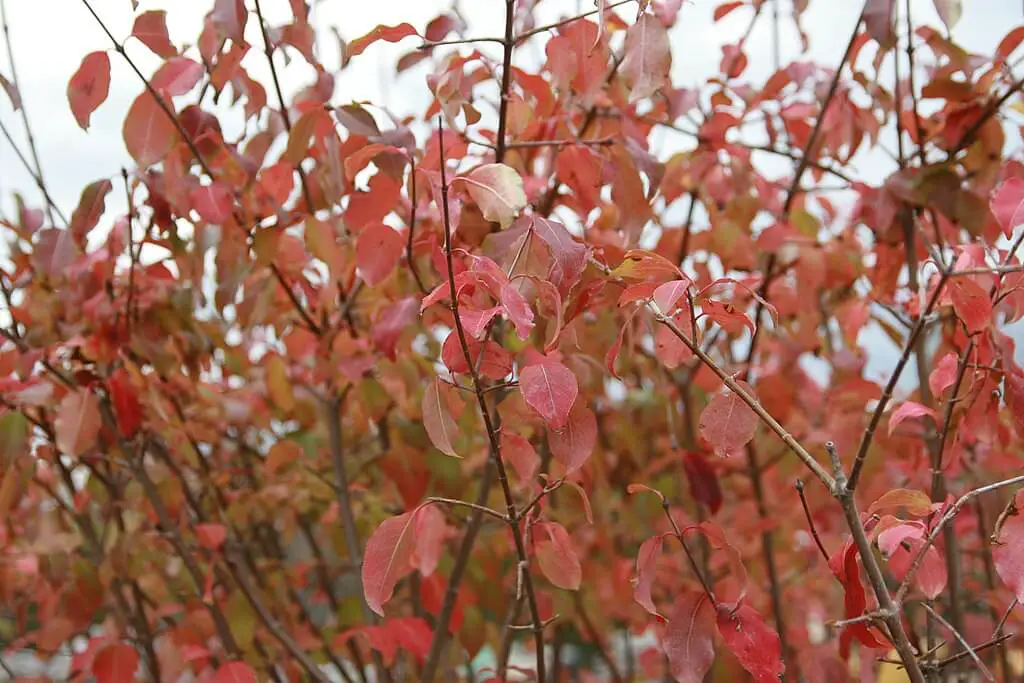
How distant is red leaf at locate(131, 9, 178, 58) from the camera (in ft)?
2.92

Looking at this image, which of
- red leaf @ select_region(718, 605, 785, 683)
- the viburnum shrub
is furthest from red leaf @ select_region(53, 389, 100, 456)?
red leaf @ select_region(718, 605, 785, 683)

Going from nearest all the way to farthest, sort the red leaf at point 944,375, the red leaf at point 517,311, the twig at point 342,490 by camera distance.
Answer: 1. the red leaf at point 517,311
2. the red leaf at point 944,375
3. the twig at point 342,490

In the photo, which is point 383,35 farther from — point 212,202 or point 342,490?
point 342,490

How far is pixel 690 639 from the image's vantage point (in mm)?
693

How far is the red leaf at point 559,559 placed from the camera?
716mm

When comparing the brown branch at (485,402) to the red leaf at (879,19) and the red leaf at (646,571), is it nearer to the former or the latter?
the red leaf at (646,571)

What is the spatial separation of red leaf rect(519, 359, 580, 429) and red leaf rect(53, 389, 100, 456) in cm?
58

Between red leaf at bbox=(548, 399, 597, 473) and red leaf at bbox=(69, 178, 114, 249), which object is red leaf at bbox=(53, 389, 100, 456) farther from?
red leaf at bbox=(548, 399, 597, 473)

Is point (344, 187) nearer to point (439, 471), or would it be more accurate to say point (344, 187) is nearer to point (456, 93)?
point (456, 93)

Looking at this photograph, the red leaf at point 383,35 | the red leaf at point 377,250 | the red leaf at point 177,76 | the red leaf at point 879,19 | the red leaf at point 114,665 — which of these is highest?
the red leaf at point 879,19

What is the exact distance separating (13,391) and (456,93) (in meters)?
0.58

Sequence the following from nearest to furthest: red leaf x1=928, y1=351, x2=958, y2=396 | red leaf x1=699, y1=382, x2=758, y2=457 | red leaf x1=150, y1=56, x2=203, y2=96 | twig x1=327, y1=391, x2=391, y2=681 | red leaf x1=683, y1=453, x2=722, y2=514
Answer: red leaf x1=699, y1=382, x2=758, y2=457, red leaf x1=928, y1=351, x2=958, y2=396, red leaf x1=150, y1=56, x2=203, y2=96, red leaf x1=683, y1=453, x2=722, y2=514, twig x1=327, y1=391, x2=391, y2=681

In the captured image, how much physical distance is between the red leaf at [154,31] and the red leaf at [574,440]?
22.1 inches

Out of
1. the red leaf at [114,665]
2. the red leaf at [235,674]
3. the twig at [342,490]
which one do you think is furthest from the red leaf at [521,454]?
the red leaf at [114,665]
